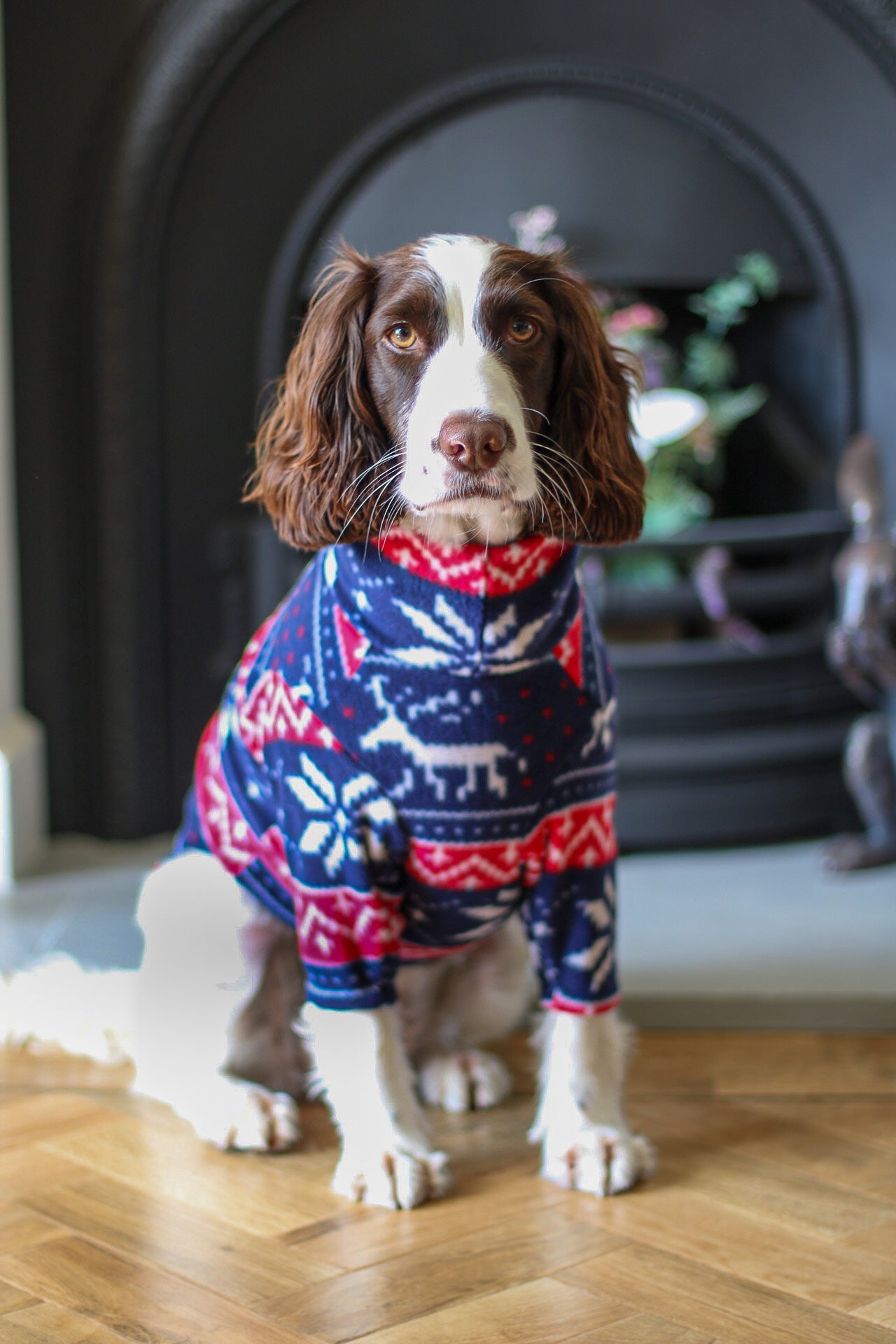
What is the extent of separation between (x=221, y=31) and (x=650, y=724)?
150 centimetres

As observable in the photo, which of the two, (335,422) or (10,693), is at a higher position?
(335,422)

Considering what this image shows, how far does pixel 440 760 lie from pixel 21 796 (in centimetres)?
146

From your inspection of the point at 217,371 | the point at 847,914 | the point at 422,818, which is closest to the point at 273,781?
the point at 422,818

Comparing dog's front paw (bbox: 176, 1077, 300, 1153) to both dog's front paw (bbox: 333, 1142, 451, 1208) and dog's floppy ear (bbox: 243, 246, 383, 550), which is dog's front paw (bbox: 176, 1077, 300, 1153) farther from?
dog's floppy ear (bbox: 243, 246, 383, 550)

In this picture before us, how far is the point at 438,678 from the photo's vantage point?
1396mm

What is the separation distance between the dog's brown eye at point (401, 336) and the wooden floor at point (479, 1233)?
2.87 feet

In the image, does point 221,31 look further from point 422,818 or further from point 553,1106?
point 553,1106

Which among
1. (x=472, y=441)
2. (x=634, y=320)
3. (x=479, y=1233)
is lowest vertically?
(x=479, y=1233)

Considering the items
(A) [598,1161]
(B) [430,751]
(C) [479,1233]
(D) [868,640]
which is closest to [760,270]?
(D) [868,640]

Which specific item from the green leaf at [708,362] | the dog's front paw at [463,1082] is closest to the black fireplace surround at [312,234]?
the green leaf at [708,362]

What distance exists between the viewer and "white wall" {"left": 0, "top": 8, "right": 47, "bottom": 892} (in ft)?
8.40

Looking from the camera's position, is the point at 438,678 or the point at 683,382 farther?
the point at 683,382

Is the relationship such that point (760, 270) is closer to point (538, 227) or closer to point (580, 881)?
point (538, 227)

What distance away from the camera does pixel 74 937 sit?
2.28m
